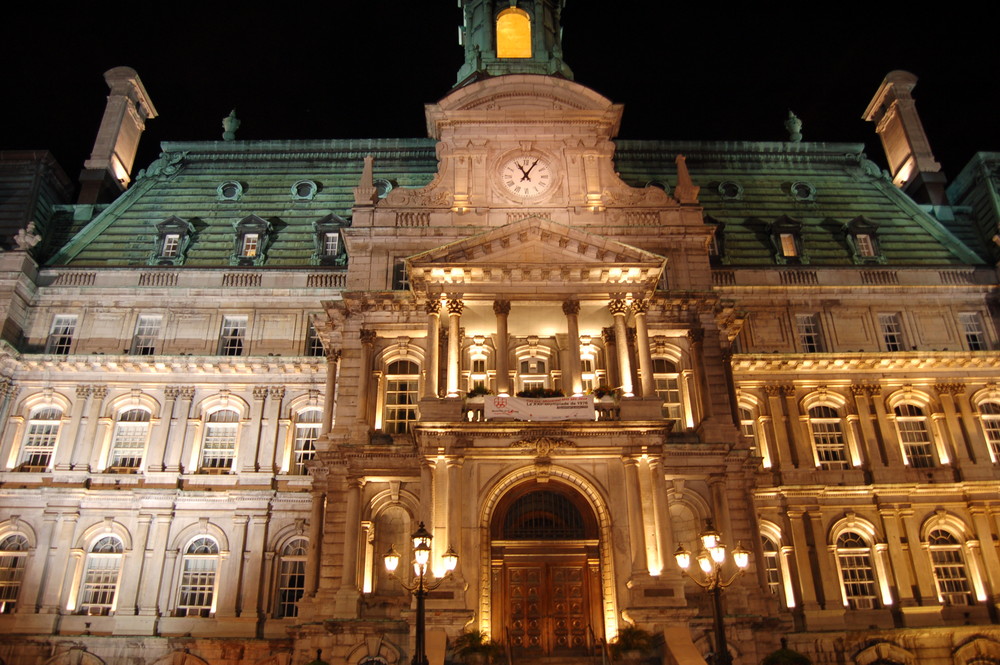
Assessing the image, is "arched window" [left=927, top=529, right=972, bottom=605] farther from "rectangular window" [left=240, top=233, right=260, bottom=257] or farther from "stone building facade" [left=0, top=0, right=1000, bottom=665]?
"rectangular window" [left=240, top=233, right=260, bottom=257]

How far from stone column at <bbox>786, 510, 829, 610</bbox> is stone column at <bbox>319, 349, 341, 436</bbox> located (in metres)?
19.1

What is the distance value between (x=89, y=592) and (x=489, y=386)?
58.3 ft

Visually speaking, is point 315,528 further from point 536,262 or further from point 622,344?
point 622,344

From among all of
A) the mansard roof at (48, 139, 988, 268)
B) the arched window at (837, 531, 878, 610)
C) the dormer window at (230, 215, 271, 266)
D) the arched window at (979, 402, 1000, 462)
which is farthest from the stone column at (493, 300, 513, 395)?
the arched window at (979, 402, 1000, 462)

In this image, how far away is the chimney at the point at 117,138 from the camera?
4600 centimetres

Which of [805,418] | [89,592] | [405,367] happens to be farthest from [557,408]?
[89,592]

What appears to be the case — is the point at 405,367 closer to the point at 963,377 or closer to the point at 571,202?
the point at 571,202

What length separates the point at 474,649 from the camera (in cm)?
2311

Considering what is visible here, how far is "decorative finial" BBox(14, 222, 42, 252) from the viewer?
126 feet

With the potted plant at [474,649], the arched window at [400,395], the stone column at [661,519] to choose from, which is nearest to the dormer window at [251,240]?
the arched window at [400,395]

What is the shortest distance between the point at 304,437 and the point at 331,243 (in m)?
10.5

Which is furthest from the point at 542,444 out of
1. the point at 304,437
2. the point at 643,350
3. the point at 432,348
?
the point at 304,437

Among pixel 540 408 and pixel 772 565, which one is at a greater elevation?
pixel 540 408

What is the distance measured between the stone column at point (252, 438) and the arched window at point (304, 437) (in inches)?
60.9
